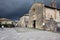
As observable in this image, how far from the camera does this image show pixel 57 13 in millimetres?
37688

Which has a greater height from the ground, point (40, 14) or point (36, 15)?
point (40, 14)

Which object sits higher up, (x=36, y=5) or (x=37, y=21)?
(x=36, y=5)

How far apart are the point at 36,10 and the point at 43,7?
2.87 m

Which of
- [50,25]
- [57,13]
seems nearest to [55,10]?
[57,13]

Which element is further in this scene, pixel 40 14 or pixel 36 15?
pixel 36 15

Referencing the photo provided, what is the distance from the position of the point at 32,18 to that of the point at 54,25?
651 inches

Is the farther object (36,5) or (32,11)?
(32,11)

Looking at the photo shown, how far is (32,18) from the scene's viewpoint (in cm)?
3834

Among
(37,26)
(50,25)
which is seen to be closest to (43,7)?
(37,26)

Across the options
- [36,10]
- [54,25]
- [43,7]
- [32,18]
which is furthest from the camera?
[32,18]

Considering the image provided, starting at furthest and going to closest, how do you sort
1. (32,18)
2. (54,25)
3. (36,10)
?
(32,18) → (36,10) → (54,25)

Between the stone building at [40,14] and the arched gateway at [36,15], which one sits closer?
the stone building at [40,14]

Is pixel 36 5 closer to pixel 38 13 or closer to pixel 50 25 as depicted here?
pixel 38 13

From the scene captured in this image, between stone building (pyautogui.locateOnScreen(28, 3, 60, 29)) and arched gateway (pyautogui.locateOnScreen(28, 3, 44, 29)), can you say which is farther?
arched gateway (pyautogui.locateOnScreen(28, 3, 44, 29))
